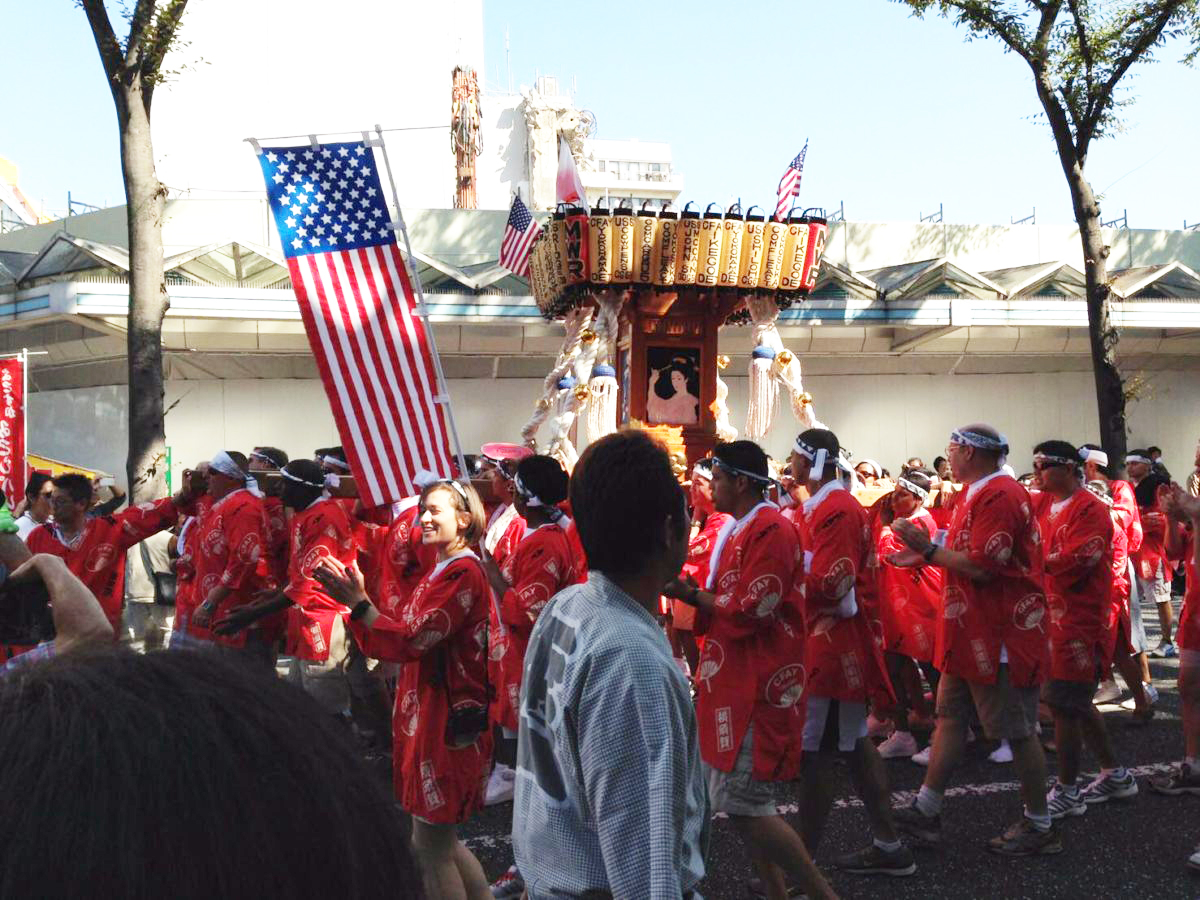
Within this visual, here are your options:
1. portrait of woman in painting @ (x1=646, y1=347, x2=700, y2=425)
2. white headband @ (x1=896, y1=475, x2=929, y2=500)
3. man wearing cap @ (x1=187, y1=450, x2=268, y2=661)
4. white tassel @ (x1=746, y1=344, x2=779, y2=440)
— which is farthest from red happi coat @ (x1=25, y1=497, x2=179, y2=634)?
white tassel @ (x1=746, y1=344, x2=779, y2=440)

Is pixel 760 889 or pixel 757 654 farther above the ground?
pixel 757 654

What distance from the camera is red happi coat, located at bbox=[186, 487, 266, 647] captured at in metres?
6.68

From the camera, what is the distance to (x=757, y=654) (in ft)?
14.0

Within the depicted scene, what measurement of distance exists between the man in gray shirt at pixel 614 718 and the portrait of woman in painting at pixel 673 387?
A: 9493mm

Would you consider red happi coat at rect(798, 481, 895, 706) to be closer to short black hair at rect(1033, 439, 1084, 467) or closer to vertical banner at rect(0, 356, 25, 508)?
short black hair at rect(1033, 439, 1084, 467)

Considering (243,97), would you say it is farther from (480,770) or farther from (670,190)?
(670,190)

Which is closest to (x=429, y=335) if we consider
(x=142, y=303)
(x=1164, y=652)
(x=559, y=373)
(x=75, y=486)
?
(x=75, y=486)

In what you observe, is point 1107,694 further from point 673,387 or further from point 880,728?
point 673,387

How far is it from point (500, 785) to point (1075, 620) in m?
3.20

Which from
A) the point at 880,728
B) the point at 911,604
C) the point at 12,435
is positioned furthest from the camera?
the point at 12,435

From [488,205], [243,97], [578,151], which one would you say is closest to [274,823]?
[243,97]

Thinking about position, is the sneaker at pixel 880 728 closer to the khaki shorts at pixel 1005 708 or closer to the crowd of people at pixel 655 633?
the crowd of people at pixel 655 633

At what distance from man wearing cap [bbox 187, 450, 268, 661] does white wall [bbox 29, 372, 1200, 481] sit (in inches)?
362

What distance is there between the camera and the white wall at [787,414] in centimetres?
1666
